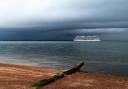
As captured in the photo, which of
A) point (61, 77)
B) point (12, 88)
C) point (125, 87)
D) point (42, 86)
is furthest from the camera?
point (61, 77)

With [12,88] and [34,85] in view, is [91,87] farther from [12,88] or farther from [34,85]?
[12,88]

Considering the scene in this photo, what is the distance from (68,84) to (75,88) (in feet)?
6.71

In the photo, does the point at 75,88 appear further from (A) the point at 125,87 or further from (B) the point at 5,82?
(B) the point at 5,82

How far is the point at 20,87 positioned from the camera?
23.8 metres

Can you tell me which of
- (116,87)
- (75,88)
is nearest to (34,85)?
(75,88)

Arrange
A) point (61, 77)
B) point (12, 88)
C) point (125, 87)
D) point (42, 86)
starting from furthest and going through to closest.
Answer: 1. point (61, 77)
2. point (125, 87)
3. point (42, 86)
4. point (12, 88)

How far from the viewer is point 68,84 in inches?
1068

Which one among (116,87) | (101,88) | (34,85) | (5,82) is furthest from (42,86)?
(116,87)

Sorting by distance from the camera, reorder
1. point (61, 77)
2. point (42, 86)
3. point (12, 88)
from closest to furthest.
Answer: point (12, 88) → point (42, 86) → point (61, 77)

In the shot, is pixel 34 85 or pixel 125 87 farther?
pixel 125 87

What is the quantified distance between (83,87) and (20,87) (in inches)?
280

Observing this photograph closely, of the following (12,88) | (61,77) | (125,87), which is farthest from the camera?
(61,77)

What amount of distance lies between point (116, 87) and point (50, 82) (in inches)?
307

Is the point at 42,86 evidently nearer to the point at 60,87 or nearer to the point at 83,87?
the point at 60,87
